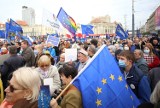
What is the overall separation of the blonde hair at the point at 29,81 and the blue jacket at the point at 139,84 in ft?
6.40

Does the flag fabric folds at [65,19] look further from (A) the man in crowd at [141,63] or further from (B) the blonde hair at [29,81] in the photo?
(B) the blonde hair at [29,81]

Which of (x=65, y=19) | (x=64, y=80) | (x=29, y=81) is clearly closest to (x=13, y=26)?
(x=65, y=19)

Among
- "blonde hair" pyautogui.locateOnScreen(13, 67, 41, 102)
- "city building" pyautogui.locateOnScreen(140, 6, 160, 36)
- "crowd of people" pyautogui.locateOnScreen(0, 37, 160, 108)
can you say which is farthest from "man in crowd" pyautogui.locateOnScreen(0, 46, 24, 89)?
Result: "city building" pyautogui.locateOnScreen(140, 6, 160, 36)

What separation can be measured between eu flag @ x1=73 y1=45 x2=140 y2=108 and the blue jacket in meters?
0.61

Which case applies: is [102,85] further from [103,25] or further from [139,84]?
[103,25]

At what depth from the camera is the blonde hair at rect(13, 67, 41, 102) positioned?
2795mm

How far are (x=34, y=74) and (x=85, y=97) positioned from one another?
76 cm

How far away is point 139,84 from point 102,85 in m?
1.14

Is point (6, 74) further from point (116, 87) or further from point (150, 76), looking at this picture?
point (116, 87)

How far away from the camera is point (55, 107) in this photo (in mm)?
2918

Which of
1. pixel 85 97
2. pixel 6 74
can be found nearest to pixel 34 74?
pixel 85 97

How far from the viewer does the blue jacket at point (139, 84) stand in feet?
13.9

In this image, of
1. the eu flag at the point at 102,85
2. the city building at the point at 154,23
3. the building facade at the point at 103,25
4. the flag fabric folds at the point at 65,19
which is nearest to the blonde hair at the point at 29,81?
the eu flag at the point at 102,85

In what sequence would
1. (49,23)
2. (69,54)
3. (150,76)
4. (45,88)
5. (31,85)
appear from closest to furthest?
(45,88)
(31,85)
(150,76)
(69,54)
(49,23)
